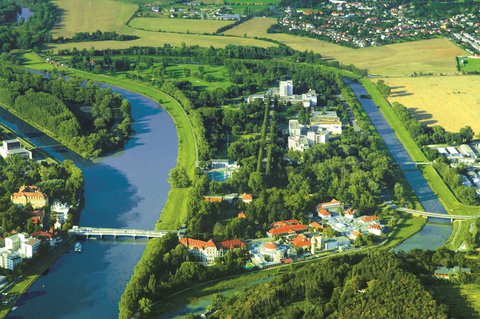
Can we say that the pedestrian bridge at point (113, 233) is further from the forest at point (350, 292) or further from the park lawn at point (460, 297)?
the park lawn at point (460, 297)

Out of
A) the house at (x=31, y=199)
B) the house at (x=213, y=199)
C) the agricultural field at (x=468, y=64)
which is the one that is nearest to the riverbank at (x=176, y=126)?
the house at (x=213, y=199)

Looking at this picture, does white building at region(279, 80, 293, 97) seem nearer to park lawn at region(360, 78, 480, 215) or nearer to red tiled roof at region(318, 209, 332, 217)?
park lawn at region(360, 78, 480, 215)

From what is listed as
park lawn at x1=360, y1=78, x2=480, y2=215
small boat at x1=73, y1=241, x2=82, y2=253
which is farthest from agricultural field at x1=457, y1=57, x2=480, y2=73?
small boat at x1=73, y1=241, x2=82, y2=253

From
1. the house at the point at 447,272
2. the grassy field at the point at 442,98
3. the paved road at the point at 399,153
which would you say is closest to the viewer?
the house at the point at 447,272

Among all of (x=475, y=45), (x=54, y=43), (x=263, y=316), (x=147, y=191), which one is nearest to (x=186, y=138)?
(x=147, y=191)

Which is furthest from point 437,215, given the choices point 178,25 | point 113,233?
point 178,25
